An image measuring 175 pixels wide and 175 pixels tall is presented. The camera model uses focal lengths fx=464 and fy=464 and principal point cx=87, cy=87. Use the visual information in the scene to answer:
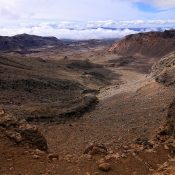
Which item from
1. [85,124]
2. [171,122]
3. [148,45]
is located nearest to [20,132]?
[171,122]

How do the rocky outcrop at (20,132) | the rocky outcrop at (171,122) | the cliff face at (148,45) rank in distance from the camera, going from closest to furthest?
the rocky outcrop at (20,132) < the rocky outcrop at (171,122) < the cliff face at (148,45)

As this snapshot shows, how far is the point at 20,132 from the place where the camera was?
1140 cm

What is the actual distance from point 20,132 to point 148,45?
90402 mm

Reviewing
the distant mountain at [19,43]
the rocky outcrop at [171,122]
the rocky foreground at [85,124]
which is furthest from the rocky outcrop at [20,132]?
the distant mountain at [19,43]

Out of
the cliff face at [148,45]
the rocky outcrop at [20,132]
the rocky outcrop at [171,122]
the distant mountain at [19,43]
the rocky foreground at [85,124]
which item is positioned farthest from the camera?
the distant mountain at [19,43]

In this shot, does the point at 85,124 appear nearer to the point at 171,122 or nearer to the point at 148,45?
the point at 171,122

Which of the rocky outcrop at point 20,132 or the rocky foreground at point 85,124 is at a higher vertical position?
the rocky outcrop at point 20,132

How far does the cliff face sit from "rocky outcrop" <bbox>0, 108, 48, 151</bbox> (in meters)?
84.0

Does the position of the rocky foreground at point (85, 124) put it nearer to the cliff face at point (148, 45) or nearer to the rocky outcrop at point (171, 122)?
the rocky outcrop at point (171, 122)

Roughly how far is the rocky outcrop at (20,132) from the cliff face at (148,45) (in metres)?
84.0

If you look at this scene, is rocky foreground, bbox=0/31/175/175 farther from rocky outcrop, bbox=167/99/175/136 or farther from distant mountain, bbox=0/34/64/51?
distant mountain, bbox=0/34/64/51

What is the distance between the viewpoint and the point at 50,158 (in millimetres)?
10094

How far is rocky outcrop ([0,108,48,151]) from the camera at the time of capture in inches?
431

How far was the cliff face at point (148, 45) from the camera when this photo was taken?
315ft
